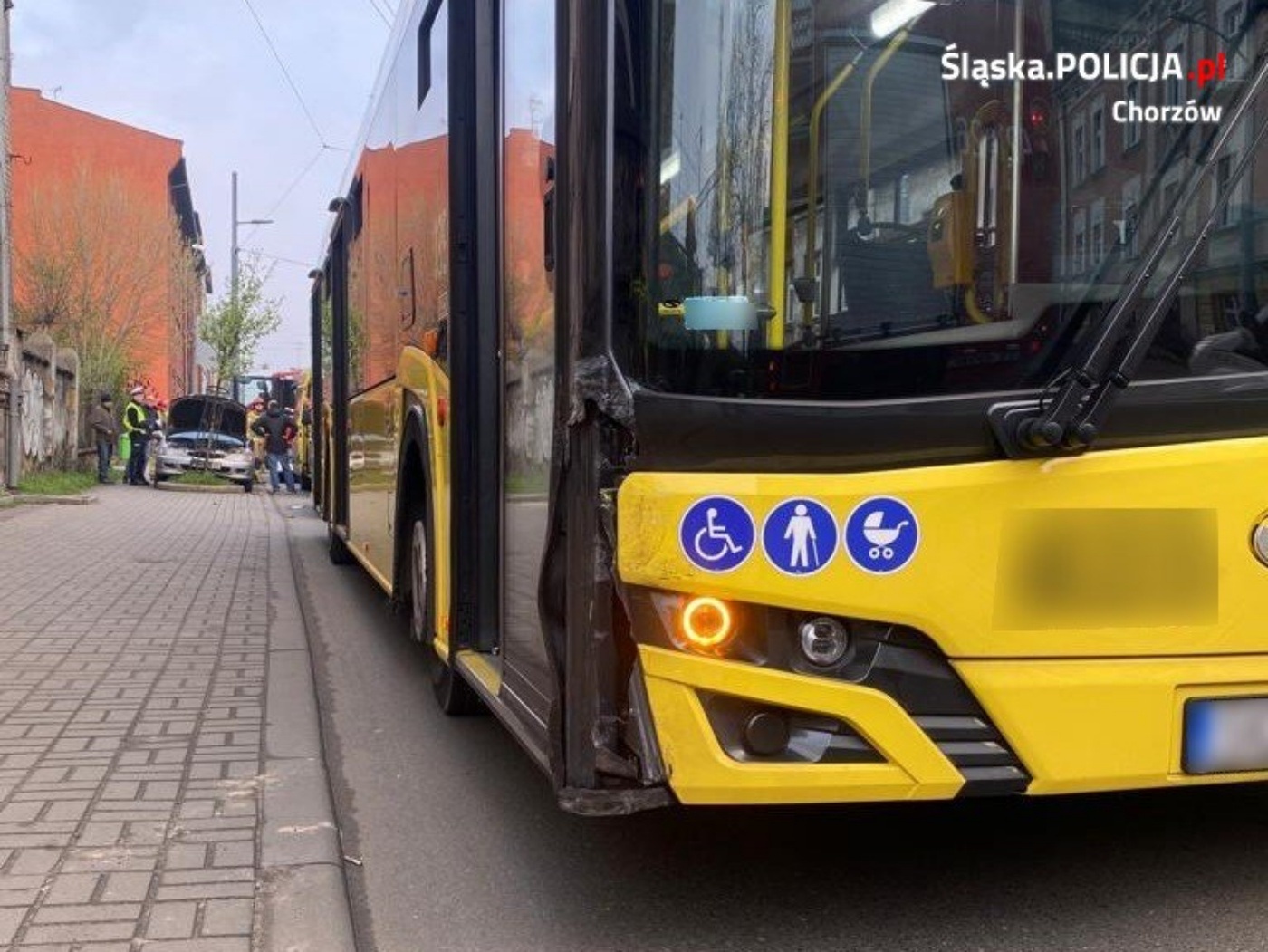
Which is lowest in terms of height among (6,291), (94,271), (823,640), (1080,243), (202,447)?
(823,640)

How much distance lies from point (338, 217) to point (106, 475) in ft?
54.2

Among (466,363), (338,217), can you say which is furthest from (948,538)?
(338,217)

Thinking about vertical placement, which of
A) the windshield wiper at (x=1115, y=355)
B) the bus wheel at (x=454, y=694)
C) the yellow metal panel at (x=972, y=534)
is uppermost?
the windshield wiper at (x=1115, y=355)

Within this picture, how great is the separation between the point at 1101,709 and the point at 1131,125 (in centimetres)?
136

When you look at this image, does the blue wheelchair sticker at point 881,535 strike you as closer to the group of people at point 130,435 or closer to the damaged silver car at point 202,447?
the group of people at point 130,435

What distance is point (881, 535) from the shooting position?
9.34 ft

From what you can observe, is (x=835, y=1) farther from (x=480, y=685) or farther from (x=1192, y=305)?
(x=480, y=685)

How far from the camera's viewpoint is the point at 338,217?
973 cm

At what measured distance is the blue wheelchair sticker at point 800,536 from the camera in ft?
9.23

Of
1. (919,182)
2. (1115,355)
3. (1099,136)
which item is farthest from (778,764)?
(1099,136)

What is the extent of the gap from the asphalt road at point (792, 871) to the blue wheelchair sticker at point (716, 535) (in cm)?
111

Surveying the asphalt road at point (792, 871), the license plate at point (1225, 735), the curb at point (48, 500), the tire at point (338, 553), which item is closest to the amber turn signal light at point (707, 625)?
the asphalt road at point (792, 871)

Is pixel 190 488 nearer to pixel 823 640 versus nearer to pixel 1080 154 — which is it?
pixel 823 640

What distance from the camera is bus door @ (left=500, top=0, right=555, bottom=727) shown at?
358 centimetres
